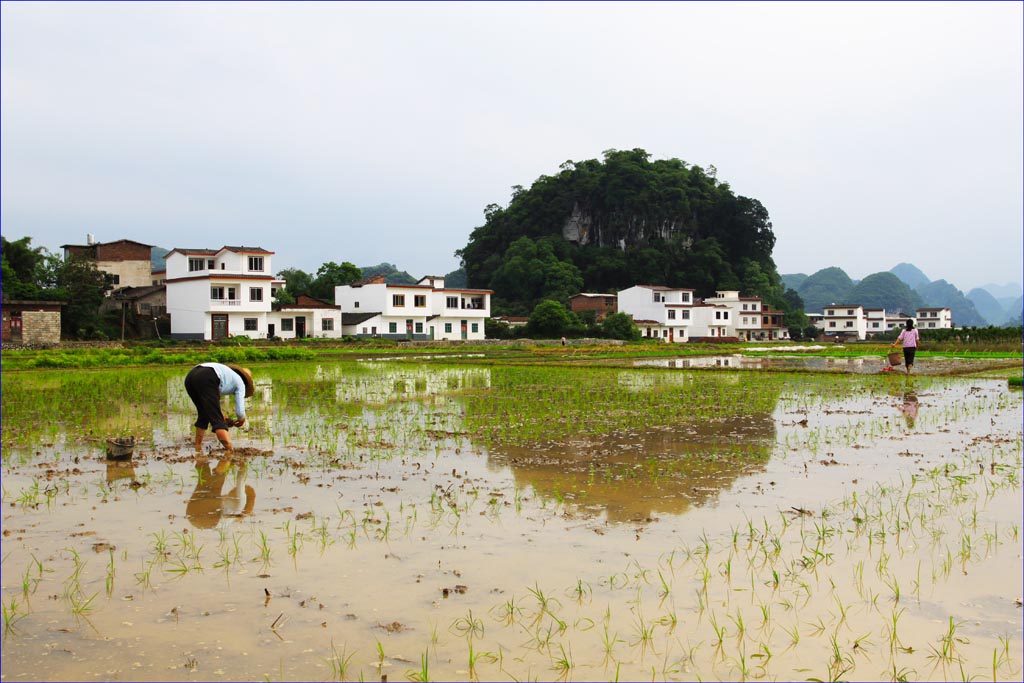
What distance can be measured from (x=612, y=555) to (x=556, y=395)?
11.8m

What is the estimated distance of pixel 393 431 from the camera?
39.2 feet

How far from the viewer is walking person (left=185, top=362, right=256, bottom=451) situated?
9.57 meters

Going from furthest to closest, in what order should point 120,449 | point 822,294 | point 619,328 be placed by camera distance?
1. point 822,294
2. point 619,328
3. point 120,449

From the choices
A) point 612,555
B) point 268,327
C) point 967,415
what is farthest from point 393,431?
point 268,327

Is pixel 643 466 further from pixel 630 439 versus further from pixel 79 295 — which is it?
pixel 79 295

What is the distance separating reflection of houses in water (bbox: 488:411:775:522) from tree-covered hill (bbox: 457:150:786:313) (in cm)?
7751

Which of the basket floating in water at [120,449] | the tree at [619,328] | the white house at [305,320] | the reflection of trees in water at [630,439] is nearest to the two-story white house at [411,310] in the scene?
the white house at [305,320]

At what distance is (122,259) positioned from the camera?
55719mm

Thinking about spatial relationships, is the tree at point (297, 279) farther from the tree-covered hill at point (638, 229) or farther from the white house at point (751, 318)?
the white house at point (751, 318)

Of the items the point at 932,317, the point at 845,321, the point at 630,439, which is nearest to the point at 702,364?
the point at 630,439

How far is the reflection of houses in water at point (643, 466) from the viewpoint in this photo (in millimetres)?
7301

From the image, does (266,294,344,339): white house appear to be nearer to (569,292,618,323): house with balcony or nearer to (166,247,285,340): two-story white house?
(166,247,285,340): two-story white house

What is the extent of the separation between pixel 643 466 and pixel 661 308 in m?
68.8

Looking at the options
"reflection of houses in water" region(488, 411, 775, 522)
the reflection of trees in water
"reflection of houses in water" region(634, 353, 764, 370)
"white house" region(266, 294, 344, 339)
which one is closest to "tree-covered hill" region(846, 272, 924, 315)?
"white house" region(266, 294, 344, 339)
